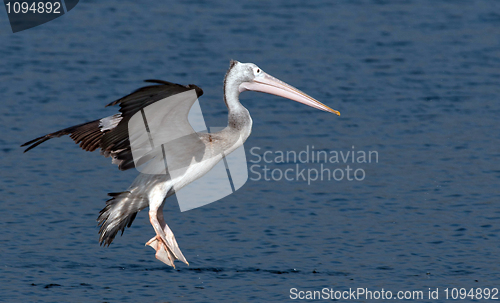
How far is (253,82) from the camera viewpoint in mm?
8633

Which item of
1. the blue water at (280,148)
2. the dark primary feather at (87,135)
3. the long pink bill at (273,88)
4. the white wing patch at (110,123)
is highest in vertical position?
the long pink bill at (273,88)

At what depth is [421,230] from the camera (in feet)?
32.1

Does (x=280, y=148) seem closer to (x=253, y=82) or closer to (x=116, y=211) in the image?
(x=253, y=82)

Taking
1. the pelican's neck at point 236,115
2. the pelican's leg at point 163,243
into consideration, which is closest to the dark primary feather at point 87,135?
the pelican's leg at point 163,243

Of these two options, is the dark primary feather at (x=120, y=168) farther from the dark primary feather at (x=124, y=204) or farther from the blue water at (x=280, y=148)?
the blue water at (x=280, y=148)

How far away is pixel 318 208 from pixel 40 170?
12.8 ft

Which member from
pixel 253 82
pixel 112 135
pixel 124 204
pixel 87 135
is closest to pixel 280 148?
pixel 253 82

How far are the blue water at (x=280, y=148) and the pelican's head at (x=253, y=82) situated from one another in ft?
5.85

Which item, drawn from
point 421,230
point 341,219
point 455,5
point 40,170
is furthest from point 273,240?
point 455,5

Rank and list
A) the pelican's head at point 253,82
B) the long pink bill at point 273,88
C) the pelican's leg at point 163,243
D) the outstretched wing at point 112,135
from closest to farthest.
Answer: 1. the outstretched wing at point 112,135
2. the pelican's leg at point 163,243
3. the pelican's head at point 253,82
4. the long pink bill at point 273,88

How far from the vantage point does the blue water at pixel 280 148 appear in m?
8.73

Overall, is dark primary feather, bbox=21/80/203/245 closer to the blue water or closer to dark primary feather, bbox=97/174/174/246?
dark primary feather, bbox=97/174/174/246

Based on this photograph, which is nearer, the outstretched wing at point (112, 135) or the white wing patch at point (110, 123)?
the outstretched wing at point (112, 135)

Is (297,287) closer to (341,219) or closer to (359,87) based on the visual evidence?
(341,219)
